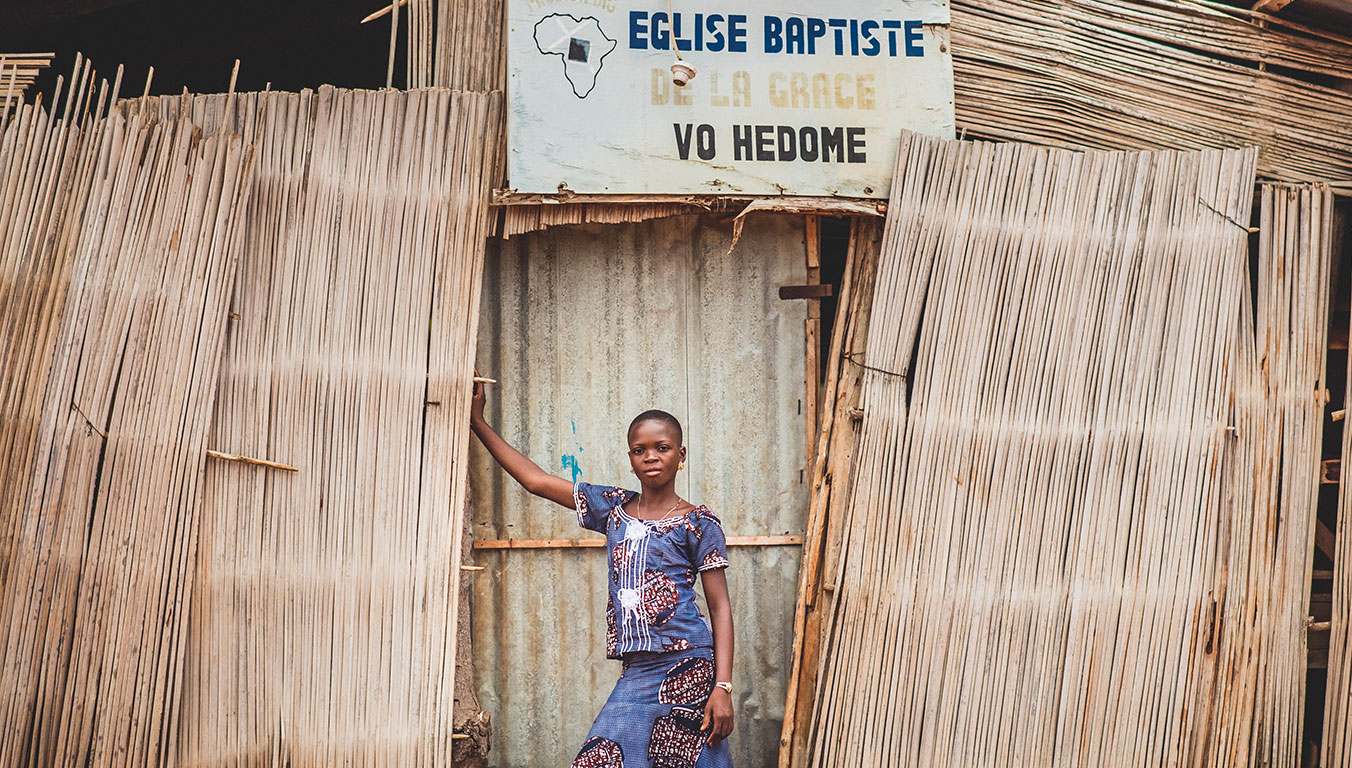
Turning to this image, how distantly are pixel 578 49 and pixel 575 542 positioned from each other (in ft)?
5.63

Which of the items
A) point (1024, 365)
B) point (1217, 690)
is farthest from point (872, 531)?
point (1217, 690)

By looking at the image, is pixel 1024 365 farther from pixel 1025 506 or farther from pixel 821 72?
pixel 821 72

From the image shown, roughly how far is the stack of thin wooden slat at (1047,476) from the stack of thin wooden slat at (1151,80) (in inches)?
11.5

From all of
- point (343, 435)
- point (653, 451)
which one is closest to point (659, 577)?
point (653, 451)

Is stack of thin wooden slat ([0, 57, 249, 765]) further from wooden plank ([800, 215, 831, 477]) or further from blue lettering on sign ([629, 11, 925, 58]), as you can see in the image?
wooden plank ([800, 215, 831, 477])

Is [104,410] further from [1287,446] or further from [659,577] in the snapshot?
[1287,446]

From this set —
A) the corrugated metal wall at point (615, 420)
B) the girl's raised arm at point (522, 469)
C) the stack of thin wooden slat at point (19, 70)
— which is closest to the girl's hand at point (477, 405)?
the girl's raised arm at point (522, 469)

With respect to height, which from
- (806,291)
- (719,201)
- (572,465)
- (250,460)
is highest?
(719,201)

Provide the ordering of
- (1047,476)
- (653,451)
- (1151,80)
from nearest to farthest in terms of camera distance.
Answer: (653,451) < (1047,476) < (1151,80)

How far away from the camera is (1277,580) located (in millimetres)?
3648

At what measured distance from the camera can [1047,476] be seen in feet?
11.6

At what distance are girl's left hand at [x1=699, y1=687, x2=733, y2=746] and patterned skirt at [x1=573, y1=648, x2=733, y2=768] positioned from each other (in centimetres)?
5

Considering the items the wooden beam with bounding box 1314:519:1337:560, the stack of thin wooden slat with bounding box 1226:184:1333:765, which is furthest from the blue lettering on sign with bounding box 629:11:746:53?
the wooden beam with bounding box 1314:519:1337:560

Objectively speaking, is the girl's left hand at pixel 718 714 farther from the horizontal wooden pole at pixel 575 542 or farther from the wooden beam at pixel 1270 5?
the wooden beam at pixel 1270 5
